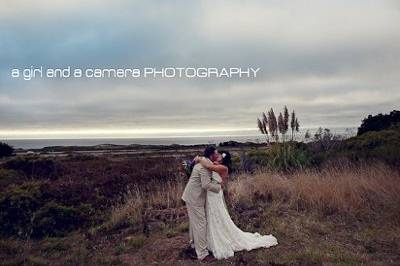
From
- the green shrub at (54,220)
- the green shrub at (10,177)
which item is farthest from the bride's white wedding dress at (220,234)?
the green shrub at (10,177)

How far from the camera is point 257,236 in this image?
9336 millimetres

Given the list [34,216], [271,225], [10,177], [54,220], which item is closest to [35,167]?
[10,177]

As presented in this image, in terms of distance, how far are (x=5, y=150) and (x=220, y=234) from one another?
81.4 feet

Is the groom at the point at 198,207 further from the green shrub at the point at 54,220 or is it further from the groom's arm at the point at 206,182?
the green shrub at the point at 54,220

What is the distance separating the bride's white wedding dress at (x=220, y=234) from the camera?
28.4 feet

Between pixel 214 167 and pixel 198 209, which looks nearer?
Answer: pixel 214 167

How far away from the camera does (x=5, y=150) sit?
30297 millimetres

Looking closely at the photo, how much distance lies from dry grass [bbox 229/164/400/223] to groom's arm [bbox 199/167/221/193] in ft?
12.5

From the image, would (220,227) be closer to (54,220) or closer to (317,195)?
(317,195)

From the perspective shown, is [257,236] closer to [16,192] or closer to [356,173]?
[356,173]

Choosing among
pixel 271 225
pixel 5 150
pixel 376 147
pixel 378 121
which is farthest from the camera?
pixel 5 150

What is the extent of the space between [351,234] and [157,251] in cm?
390

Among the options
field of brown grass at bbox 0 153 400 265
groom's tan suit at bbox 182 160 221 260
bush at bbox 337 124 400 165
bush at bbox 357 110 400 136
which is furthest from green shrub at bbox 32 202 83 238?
bush at bbox 357 110 400 136

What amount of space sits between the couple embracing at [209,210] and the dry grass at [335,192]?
11.0 feet
